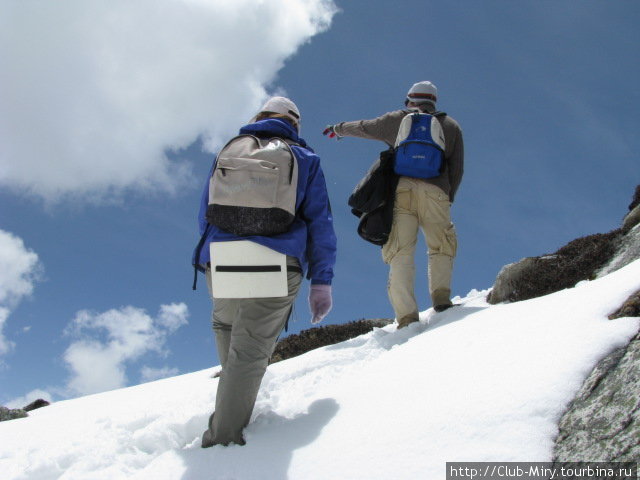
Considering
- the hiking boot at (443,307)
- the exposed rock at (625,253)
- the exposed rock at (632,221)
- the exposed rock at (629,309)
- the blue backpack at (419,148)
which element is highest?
the exposed rock at (632,221)

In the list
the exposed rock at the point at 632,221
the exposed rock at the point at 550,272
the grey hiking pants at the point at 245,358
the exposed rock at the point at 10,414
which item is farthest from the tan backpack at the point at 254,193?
the exposed rock at the point at 632,221

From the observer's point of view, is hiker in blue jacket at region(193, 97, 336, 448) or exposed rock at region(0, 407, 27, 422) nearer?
hiker in blue jacket at region(193, 97, 336, 448)

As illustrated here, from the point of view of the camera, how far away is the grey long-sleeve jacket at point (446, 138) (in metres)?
6.55

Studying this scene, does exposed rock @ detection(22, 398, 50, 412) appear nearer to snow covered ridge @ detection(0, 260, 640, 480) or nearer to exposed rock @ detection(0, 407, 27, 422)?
exposed rock @ detection(0, 407, 27, 422)

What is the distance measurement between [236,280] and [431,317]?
126 inches

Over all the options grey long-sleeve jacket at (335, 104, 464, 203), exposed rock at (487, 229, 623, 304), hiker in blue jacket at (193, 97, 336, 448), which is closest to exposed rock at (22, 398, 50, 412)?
hiker in blue jacket at (193, 97, 336, 448)

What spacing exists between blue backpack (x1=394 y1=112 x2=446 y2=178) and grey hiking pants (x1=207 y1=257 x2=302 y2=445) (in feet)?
9.93

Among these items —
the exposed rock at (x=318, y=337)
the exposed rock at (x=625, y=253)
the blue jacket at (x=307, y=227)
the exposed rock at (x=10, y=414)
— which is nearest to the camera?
the blue jacket at (x=307, y=227)

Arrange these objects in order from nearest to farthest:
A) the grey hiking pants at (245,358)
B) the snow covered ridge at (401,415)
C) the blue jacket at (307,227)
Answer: the snow covered ridge at (401,415)
the grey hiking pants at (245,358)
the blue jacket at (307,227)

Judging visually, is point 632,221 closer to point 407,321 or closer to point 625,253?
point 625,253

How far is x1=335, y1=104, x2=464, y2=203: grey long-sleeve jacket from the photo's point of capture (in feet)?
21.5

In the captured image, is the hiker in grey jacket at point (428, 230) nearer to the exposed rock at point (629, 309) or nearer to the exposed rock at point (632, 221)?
the exposed rock at point (629, 309)

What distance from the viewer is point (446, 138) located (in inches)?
259

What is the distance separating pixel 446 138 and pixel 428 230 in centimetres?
118
